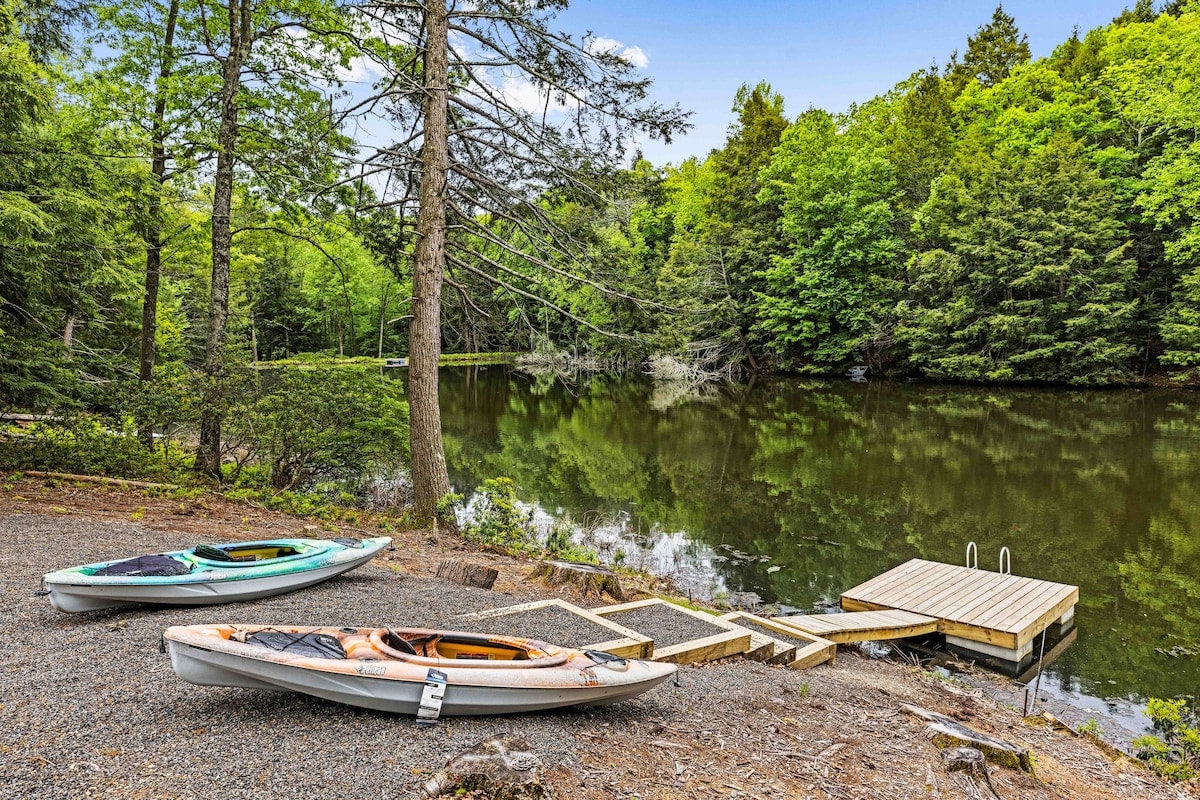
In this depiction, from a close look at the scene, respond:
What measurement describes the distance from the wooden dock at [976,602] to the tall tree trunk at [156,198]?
11541mm

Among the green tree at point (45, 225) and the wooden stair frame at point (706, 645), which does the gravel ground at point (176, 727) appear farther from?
the green tree at point (45, 225)

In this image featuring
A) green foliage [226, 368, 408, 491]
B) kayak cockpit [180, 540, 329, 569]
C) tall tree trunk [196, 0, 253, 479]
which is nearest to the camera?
kayak cockpit [180, 540, 329, 569]

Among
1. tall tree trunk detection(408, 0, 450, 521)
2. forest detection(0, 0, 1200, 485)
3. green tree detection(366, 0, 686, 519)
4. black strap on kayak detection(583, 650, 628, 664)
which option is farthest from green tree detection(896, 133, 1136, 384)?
black strap on kayak detection(583, 650, 628, 664)

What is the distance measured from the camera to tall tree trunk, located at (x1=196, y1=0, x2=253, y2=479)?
406 inches

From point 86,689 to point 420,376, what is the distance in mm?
5737

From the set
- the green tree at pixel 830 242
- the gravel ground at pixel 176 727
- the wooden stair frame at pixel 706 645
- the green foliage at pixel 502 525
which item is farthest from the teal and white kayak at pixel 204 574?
the green tree at pixel 830 242

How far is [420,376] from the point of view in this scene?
8.72 meters

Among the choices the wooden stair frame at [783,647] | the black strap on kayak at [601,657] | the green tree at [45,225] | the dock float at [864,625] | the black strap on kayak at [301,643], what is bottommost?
the dock float at [864,625]

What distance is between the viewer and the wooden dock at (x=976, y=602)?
6938 mm

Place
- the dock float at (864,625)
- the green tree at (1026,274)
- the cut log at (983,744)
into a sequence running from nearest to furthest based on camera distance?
1. the cut log at (983,744)
2. the dock float at (864,625)
3. the green tree at (1026,274)

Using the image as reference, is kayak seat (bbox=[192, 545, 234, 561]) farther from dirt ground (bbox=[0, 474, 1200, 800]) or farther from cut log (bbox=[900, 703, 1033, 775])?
cut log (bbox=[900, 703, 1033, 775])

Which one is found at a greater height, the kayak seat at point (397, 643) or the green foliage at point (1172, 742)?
the kayak seat at point (397, 643)

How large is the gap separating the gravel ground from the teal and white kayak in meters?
0.14

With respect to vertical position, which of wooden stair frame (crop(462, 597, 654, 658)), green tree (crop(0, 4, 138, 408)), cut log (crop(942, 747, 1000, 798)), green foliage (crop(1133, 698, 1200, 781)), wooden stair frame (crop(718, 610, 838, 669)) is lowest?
green foliage (crop(1133, 698, 1200, 781))
